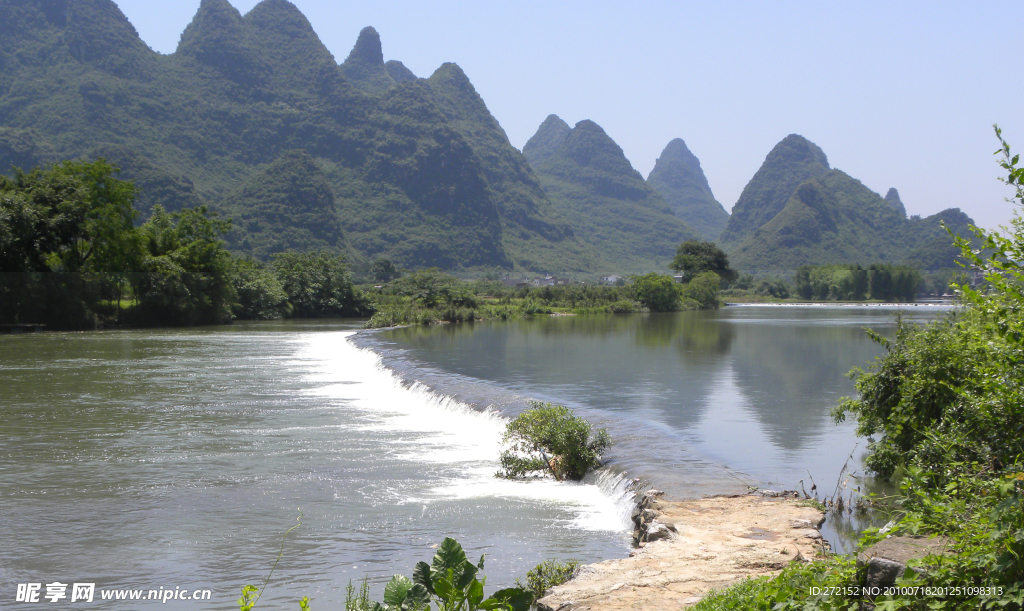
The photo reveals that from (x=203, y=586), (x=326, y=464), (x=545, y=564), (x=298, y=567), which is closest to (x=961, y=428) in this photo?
(x=545, y=564)

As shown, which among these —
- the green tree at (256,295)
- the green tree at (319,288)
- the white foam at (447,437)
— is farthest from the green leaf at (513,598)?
the green tree at (319,288)

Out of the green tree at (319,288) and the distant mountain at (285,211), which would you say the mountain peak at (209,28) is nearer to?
the distant mountain at (285,211)

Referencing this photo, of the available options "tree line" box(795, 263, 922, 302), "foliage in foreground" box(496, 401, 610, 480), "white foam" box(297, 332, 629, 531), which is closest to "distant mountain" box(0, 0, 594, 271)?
"tree line" box(795, 263, 922, 302)

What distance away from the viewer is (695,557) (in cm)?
674

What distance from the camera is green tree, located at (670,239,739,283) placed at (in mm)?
95812

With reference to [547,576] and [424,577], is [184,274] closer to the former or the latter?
[547,576]

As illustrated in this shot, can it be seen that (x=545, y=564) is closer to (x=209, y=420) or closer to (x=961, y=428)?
(x=961, y=428)

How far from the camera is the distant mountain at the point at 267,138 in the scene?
11794 centimetres

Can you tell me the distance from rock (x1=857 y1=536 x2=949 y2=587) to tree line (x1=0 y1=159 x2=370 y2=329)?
4648cm

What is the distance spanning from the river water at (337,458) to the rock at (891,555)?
3.89m

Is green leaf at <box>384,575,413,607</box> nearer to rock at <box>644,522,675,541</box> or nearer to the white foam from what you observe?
rock at <box>644,522,675,541</box>

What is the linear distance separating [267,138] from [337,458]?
15280 cm

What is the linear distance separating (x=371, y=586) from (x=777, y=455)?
823 centimetres

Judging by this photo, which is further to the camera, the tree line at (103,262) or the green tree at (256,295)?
the green tree at (256,295)
